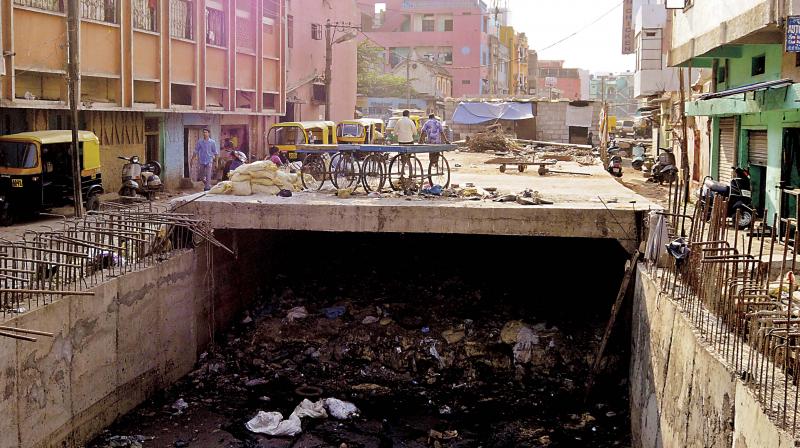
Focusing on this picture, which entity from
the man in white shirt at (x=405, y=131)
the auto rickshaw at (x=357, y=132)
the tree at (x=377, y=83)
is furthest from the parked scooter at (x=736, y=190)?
the tree at (x=377, y=83)

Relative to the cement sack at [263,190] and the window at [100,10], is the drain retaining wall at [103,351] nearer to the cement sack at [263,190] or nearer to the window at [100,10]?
the cement sack at [263,190]

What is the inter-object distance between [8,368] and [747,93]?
1288 cm

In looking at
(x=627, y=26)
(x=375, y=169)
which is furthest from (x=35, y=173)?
(x=627, y=26)

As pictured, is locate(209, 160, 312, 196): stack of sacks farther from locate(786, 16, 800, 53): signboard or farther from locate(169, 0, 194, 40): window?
locate(169, 0, 194, 40): window

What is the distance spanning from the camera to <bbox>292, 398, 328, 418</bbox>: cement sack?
37.5 feet

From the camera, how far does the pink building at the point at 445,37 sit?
2534 inches

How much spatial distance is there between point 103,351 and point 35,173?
7.11 m

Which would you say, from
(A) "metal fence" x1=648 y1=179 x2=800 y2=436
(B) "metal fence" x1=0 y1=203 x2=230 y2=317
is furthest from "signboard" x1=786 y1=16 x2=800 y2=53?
(B) "metal fence" x1=0 y1=203 x2=230 y2=317

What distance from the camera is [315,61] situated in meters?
37.3

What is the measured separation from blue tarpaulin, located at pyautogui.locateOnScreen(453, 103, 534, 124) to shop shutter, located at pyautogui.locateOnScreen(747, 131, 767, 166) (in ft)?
71.6

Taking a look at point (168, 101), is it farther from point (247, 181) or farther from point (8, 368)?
point (8, 368)

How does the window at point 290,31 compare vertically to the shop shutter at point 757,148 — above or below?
above

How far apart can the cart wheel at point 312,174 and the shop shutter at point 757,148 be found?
8.57 metres

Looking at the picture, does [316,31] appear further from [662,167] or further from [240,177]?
[240,177]
